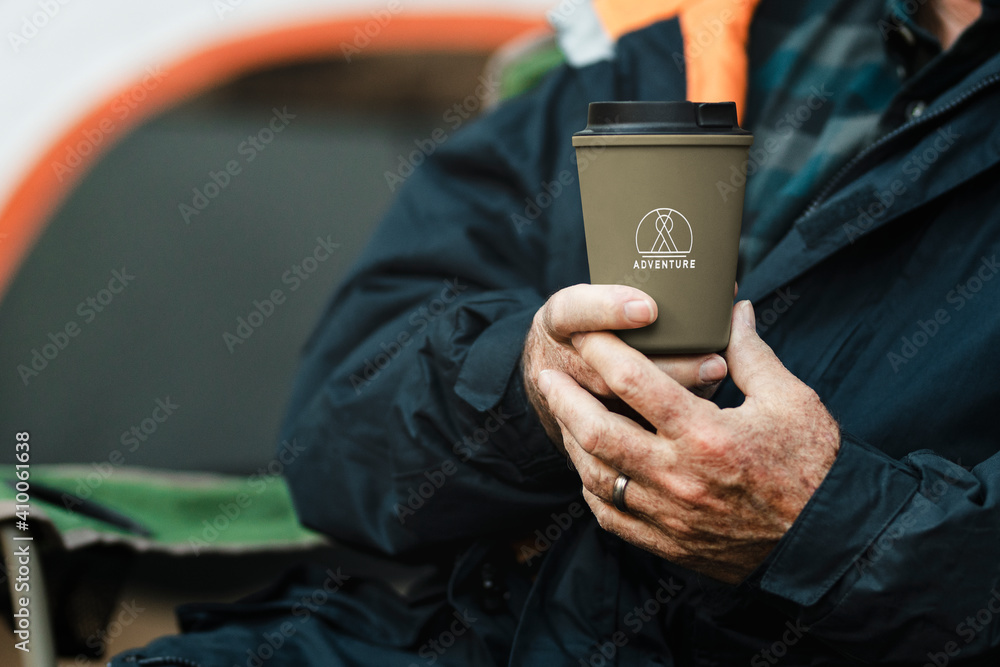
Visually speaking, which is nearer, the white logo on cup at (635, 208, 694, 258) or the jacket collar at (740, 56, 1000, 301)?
the white logo on cup at (635, 208, 694, 258)

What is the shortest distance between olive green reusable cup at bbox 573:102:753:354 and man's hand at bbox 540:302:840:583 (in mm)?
43

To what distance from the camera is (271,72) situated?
7.49 ft

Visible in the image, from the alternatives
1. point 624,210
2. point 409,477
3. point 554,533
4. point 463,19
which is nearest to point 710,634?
point 554,533

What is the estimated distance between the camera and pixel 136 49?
2150 mm

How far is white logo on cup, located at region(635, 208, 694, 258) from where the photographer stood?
65 cm

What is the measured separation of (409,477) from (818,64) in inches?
33.9

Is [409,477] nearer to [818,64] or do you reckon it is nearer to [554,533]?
[554,533]
